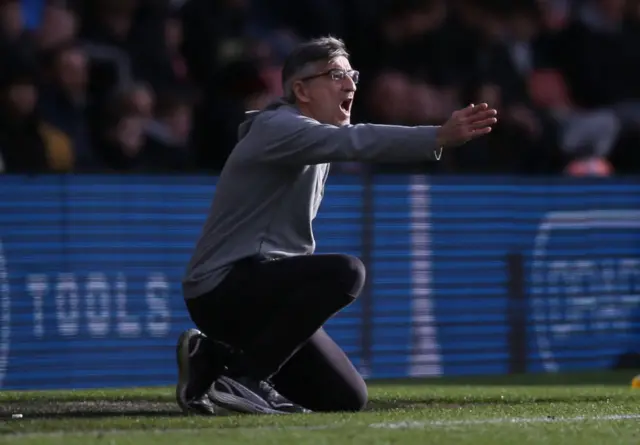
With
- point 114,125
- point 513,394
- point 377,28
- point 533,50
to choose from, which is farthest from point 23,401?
point 533,50

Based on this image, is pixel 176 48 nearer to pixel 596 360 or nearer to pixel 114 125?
pixel 114 125

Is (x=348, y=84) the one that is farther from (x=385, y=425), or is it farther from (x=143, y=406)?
(x=143, y=406)

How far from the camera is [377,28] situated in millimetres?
12352

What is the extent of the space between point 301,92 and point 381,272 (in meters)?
3.20

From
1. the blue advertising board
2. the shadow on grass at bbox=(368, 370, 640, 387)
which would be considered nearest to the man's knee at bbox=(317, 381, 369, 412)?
the shadow on grass at bbox=(368, 370, 640, 387)

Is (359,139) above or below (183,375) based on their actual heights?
above

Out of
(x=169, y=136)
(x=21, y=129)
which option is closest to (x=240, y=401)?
(x=21, y=129)

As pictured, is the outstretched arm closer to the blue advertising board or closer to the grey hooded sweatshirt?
the grey hooded sweatshirt

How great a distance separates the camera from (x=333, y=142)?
19.4 ft

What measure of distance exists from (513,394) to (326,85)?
1.98 meters

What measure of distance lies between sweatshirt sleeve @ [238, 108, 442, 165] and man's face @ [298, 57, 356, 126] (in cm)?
24

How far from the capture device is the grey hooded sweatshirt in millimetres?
6156

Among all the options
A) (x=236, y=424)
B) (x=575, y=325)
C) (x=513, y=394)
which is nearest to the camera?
(x=236, y=424)

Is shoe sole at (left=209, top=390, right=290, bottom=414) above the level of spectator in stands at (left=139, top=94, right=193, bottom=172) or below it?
below
